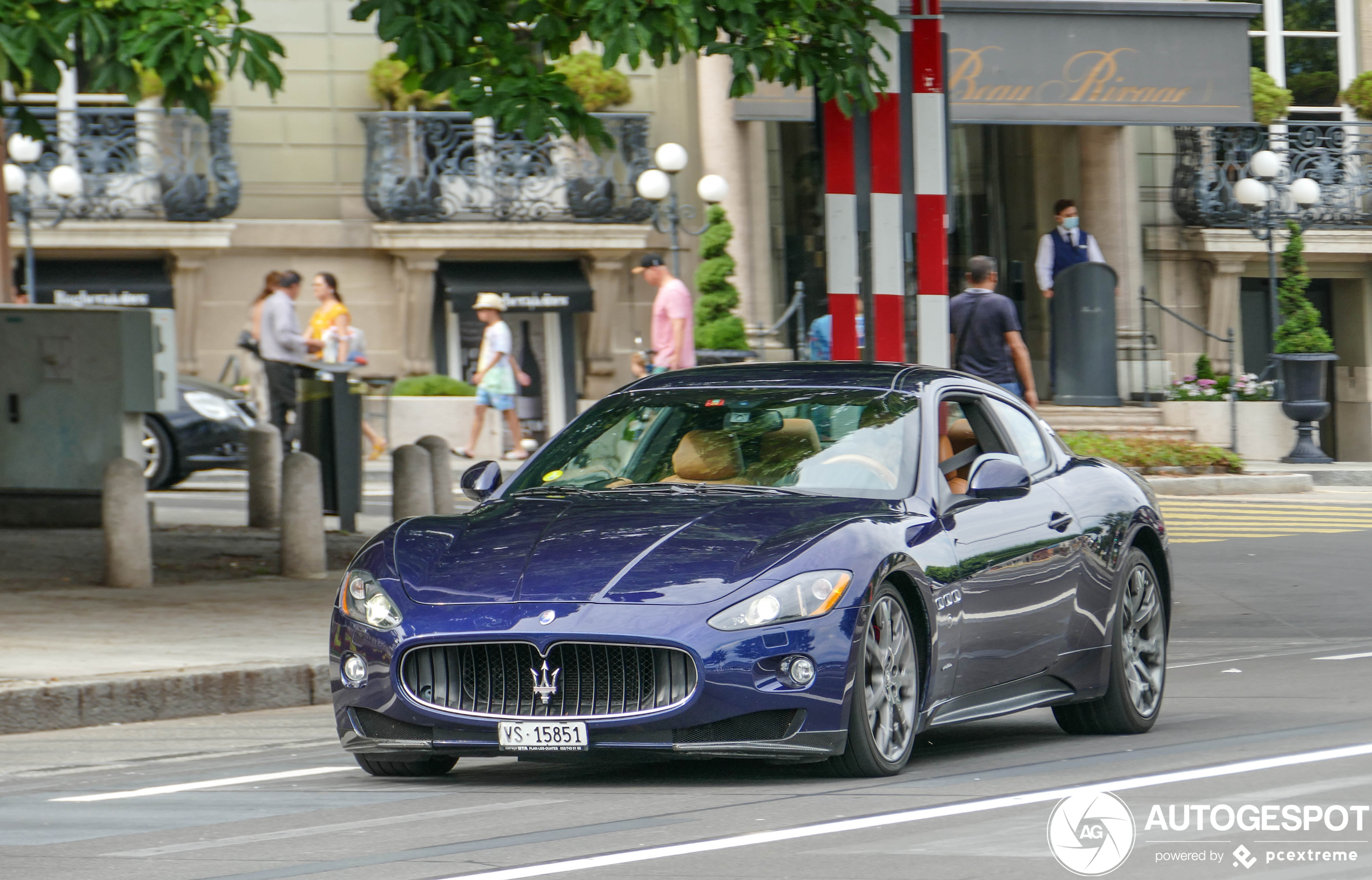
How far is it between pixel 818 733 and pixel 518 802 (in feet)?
2.96

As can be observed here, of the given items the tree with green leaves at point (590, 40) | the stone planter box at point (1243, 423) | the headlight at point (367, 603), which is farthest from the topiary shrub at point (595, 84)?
the headlight at point (367, 603)

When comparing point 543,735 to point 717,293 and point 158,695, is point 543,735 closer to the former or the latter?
point 158,695

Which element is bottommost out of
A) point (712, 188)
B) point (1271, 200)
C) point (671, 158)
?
point (1271, 200)

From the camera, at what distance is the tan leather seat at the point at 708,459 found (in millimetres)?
7289

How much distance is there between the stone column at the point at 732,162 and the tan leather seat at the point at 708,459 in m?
18.7

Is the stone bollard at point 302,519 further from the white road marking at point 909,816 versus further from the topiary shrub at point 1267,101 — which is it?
the topiary shrub at point 1267,101

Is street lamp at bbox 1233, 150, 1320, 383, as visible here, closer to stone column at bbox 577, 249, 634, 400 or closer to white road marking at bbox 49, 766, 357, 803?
stone column at bbox 577, 249, 634, 400

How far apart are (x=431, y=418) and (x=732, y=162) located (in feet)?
16.9

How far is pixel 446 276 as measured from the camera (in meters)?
27.6

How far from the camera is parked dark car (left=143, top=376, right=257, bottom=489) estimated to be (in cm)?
2142

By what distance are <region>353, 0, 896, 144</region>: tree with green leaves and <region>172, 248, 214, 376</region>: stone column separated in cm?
1557

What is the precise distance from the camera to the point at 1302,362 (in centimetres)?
2480

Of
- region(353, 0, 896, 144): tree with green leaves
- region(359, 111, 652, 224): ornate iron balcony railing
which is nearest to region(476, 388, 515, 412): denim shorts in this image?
region(359, 111, 652, 224): ornate iron balcony railing

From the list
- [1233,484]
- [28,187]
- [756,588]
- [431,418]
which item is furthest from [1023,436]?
[28,187]
